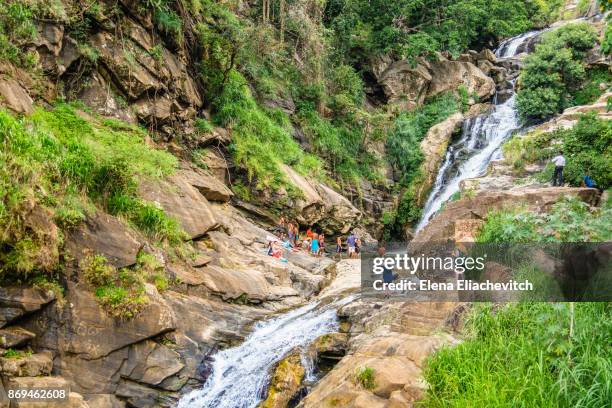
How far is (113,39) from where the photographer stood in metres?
14.8

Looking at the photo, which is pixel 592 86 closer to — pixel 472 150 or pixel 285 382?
pixel 472 150

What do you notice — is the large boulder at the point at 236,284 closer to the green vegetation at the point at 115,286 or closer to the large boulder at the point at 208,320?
the large boulder at the point at 208,320

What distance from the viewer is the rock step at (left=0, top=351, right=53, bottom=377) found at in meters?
6.51

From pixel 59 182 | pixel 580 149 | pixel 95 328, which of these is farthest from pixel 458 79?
pixel 95 328

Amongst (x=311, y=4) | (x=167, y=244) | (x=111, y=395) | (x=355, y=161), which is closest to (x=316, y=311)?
(x=167, y=244)

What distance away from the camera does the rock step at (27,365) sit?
256 inches

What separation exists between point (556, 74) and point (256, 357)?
2511 cm

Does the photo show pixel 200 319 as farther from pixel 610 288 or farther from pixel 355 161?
pixel 355 161

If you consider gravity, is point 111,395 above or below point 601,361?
below

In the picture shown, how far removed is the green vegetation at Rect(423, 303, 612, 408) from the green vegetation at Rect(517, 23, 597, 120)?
23.3 metres

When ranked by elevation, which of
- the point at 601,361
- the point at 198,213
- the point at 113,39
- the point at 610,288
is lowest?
the point at 601,361

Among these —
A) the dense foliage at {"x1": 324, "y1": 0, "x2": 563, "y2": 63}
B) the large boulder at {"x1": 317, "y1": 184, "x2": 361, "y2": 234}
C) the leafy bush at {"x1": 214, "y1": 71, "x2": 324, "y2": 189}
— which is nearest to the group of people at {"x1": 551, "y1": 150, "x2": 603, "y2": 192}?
the large boulder at {"x1": 317, "y1": 184, "x2": 361, "y2": 234}

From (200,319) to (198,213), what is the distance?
3802mm

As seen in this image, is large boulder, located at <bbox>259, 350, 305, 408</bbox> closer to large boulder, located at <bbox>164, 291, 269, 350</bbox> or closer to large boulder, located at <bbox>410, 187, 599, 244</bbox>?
large boulder, located at <bbox>164, 291, 269, 350</bbox>
